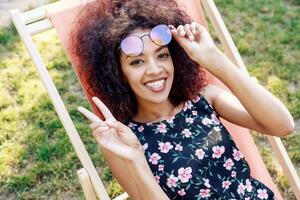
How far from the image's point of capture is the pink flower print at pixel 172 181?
2344 millimetres

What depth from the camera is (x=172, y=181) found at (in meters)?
2.35

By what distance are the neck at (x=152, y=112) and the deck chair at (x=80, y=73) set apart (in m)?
0.21

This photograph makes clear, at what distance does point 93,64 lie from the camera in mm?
2492

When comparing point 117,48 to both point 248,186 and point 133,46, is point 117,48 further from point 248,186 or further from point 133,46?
point 248,186

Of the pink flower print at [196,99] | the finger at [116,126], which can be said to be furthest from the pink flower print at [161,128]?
the finger at [116,126]

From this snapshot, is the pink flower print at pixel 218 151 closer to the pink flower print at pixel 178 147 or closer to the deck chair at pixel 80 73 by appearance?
the pink flower print at pixel 178 147

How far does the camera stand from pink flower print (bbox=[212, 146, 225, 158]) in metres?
2.42

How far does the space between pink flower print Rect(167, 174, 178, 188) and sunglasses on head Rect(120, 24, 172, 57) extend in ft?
1.83

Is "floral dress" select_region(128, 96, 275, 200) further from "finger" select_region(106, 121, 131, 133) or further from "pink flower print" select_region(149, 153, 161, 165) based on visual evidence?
"finger" select_region(106, 121, 131, 133)

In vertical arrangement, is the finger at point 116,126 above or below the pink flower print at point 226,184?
above

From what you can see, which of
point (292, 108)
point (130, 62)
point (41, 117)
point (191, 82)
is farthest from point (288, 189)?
point (41, 117)

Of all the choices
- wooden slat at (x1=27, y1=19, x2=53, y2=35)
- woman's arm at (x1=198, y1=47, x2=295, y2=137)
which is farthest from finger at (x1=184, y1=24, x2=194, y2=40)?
wooden slat at (x1=27, y1=19, x2=53, y2=35)

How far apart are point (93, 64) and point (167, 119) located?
1.41ft

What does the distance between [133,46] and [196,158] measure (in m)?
0.57
